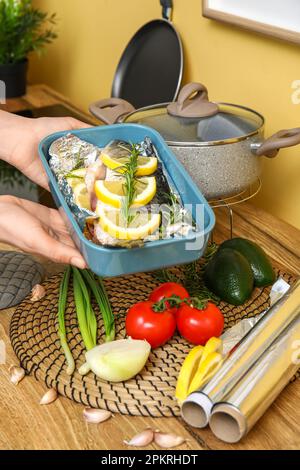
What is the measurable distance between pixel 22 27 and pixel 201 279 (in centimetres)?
118

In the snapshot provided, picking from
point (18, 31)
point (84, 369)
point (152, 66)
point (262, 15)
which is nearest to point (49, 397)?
point (84, 369)

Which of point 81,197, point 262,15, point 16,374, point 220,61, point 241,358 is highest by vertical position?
point 262,15

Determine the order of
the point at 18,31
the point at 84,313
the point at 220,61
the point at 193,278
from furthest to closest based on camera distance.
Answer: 1. the point at 18,31
2. the point at 220,61
3. the point at 193,278
4. the point at 84,313

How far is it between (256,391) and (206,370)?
3.6 inches

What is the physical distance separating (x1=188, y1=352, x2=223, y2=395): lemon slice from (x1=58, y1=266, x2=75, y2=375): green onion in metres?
0.18

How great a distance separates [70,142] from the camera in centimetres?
104

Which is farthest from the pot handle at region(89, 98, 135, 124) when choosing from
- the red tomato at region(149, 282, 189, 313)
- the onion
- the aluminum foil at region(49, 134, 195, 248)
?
the onion

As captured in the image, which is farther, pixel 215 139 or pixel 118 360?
pixel 215 139

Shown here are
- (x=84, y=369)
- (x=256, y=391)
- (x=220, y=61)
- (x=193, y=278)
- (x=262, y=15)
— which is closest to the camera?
(x=256, y=391)

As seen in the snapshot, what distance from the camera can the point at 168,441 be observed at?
77 cm

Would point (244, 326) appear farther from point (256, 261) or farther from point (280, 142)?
point (280, 142)

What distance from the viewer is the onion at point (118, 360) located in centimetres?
84

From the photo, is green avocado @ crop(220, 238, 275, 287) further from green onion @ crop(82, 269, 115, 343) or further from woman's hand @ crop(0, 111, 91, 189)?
woman's hand @ crop(0, 111, 91, 189)

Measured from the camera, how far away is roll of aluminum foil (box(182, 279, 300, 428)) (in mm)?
766
